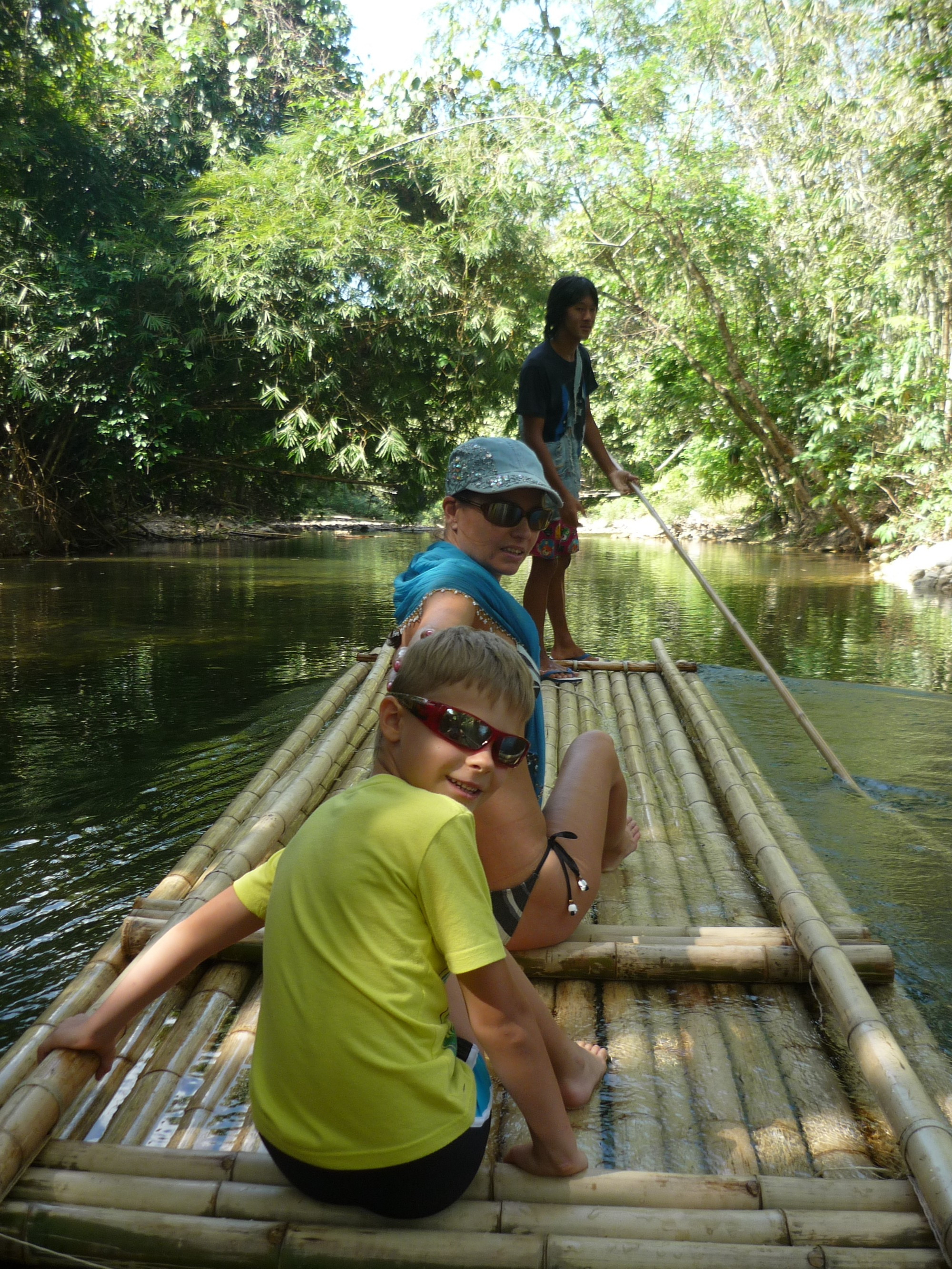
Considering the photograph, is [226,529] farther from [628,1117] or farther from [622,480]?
[628,1117]

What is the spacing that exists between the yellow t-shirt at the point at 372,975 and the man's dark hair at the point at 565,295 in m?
3.07

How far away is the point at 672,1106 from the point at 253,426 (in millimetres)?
13575

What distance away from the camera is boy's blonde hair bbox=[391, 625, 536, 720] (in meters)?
1.34

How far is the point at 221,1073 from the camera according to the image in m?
Answer: 1.61

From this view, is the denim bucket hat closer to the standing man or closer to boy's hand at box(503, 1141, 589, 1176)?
boy's hand at box(503, 1141, 589, 1176)

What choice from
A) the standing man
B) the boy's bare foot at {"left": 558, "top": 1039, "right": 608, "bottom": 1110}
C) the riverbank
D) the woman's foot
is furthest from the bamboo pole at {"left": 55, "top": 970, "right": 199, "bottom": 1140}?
the riverbank

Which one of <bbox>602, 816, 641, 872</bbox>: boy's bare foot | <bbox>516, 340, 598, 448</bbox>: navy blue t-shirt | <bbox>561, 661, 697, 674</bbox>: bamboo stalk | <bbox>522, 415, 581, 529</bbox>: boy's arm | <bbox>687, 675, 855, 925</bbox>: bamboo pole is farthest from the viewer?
<bbox>561, 661, 697, 674</bbox>: bamboo stalk

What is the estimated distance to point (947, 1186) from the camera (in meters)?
1.22

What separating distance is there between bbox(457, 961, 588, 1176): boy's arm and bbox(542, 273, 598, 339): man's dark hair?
3.10m

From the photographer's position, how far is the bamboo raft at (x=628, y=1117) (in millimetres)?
1234

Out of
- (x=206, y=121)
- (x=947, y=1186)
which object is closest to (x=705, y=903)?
(x=947, y=1186)

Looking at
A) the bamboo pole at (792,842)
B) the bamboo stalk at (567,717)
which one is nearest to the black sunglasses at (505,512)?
the bamboo pole at (792,842)

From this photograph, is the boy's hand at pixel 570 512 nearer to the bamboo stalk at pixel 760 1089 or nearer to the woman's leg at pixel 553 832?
the woman's leg at pixel 553 832

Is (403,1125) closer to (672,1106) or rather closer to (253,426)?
(672,1106)
